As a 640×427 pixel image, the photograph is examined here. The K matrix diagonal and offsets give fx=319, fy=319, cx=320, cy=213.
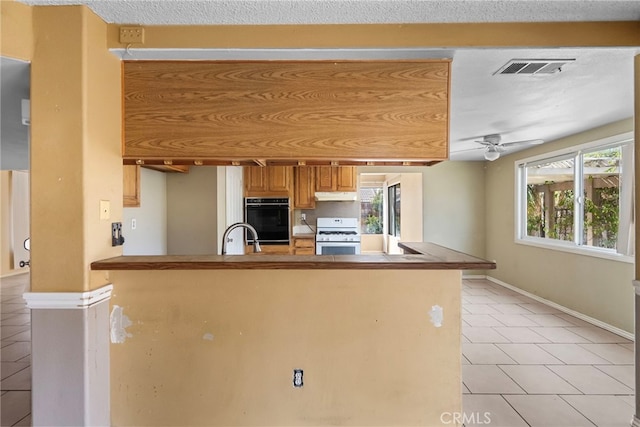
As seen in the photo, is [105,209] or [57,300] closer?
[57,300]

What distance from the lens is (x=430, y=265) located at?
1751 mm

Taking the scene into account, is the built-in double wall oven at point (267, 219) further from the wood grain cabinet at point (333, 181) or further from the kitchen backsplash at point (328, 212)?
the wood grain cabinet at point (333, 181)

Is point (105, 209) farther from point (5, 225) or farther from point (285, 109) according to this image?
point (5, 225)

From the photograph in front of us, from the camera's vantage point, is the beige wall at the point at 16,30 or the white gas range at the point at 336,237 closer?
the beige wall at the point at 16,30

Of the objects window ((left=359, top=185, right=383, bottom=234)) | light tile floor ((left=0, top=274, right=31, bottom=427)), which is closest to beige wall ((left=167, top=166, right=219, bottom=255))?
light tile floor ((left=0, top=274, right=31, bottom=427))

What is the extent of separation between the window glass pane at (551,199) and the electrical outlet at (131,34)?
467cm

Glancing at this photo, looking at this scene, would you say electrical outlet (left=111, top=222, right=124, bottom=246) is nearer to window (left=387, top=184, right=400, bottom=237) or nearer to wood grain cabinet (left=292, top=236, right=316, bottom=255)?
wood grain cabinet (left=292, top=236, right=316, bottom=255)

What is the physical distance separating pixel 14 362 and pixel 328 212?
3996 mm

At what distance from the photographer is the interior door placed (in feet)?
13.7

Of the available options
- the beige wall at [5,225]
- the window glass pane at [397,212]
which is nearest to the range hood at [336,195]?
the window glass pane at [397,212]

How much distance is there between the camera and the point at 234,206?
4.44m

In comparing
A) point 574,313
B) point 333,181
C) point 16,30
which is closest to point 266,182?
point 333,181

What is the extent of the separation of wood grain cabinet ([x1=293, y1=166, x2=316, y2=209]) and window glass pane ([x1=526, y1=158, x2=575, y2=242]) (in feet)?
10.8

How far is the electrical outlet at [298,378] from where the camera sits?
71.3 inches
